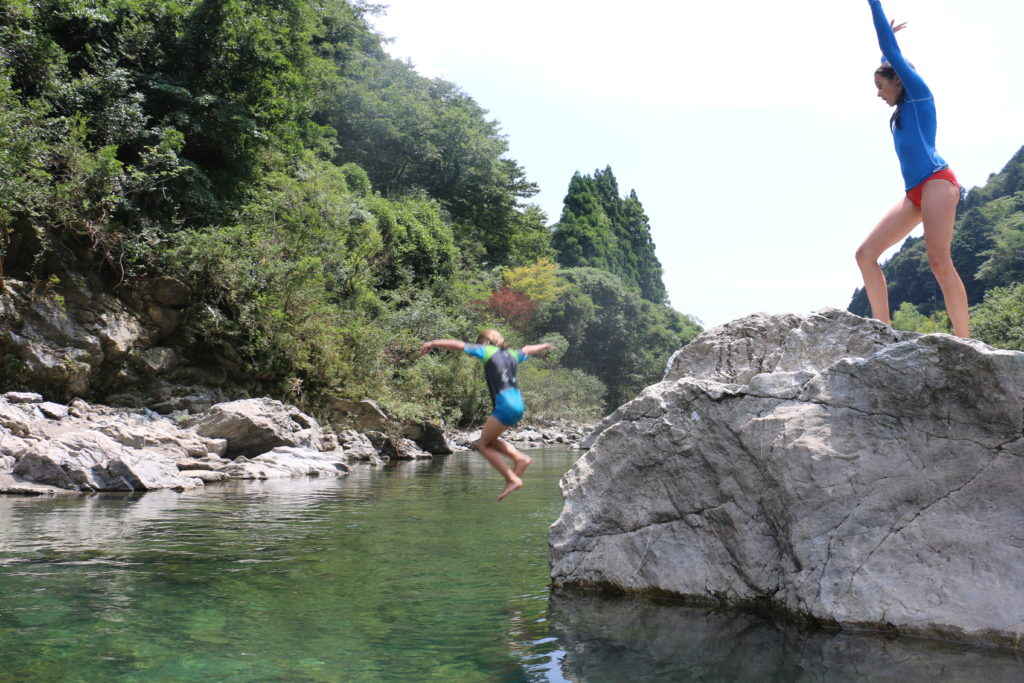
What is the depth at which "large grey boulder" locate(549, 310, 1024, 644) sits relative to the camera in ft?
14.0

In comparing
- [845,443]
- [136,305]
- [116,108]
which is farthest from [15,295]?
[845,443]

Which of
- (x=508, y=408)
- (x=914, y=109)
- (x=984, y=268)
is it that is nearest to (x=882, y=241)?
(x=914, y=109)

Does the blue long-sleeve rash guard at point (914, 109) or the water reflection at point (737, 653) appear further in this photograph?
the blue long-sleeve rash guard at point (914, 109)

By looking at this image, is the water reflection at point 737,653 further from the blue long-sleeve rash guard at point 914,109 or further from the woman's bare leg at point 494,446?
the blue long-sleeve rash guard at point 914,109

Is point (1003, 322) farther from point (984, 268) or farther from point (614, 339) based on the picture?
point (614, 339)

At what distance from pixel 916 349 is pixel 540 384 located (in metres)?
39.6

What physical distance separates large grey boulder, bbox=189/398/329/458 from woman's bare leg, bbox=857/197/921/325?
42.1ft

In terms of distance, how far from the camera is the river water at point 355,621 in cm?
374

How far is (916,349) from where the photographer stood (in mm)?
4496

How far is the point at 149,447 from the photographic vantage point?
44.1 feet

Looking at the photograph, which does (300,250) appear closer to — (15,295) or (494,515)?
(15,295)

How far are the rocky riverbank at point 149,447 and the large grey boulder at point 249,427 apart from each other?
0.02 meters

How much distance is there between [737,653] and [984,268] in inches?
2634

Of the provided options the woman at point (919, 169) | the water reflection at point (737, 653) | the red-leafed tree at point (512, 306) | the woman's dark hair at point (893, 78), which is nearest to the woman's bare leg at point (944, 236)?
the woman at point (919, 169)
